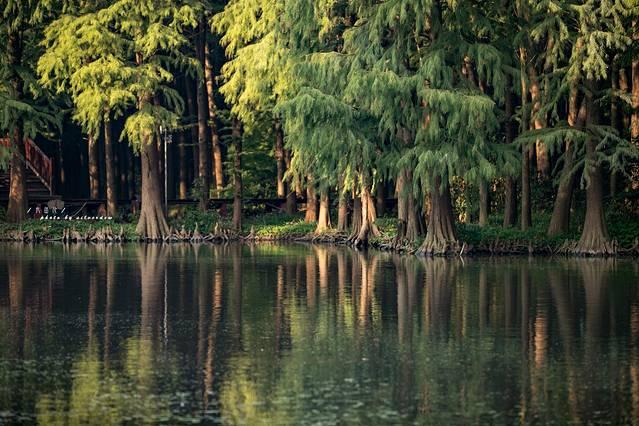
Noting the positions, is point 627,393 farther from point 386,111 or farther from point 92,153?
point 92,153

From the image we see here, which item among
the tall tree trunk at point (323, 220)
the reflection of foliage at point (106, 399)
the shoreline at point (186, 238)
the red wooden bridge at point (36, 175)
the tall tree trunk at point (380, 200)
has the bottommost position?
the reflection of foliage at point (106, 399)

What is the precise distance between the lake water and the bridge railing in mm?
25267

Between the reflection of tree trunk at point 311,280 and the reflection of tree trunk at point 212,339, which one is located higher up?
the reflection of tree trunk at point 311,280

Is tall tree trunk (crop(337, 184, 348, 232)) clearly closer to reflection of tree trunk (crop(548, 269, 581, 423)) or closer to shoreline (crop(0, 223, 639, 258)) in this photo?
shoreline (crop(0, 223, 639, 258))

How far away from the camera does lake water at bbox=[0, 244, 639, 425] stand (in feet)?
60.7

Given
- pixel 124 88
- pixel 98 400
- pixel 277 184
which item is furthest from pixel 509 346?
pixel 277 184

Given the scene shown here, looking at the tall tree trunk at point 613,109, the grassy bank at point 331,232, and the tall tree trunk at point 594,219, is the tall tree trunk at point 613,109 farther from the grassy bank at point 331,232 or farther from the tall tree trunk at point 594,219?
the grassy bank at point 331,232

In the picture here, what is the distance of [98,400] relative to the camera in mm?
18875

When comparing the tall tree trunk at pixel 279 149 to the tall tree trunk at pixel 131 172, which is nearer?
the tall tree trunk at pixel 279 149

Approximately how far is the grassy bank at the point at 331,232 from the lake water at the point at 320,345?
19.9 feet

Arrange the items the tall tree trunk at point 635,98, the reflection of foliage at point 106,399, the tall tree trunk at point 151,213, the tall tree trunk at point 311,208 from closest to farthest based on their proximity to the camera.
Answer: the reflection of foliage at point 106,399
the tall tree trunk at point 635,98
the tall tree trunk at point 151,213
the tall tree trunk at point 311,208

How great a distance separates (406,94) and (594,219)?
280 inches

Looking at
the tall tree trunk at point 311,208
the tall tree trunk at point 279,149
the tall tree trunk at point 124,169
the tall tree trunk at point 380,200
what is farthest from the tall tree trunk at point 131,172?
the tall tree trunk at point 380,200

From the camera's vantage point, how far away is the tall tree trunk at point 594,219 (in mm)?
47156
